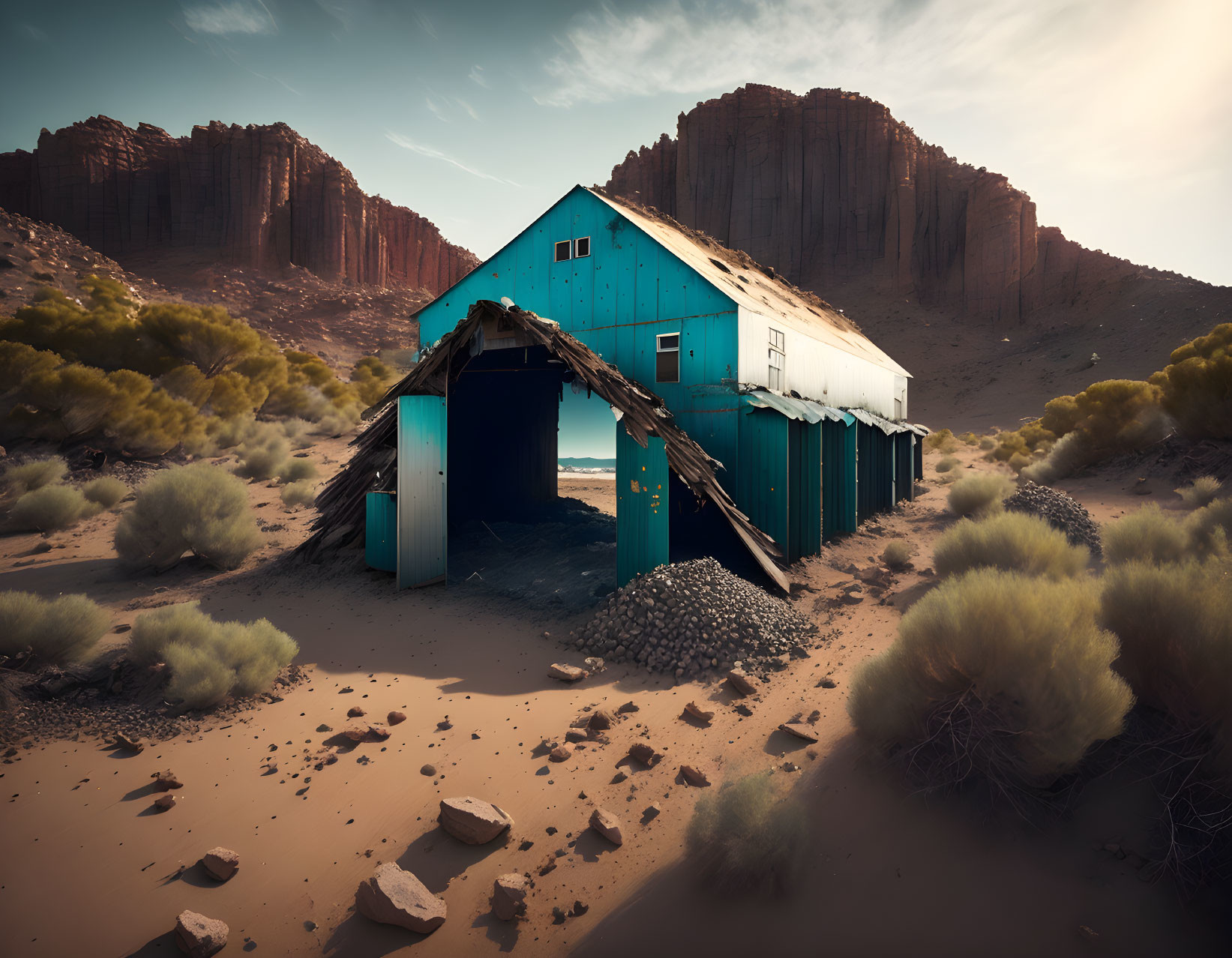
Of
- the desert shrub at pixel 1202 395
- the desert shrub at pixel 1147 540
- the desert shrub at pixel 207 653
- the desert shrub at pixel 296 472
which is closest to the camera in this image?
the desert shrub at pixel 207 653

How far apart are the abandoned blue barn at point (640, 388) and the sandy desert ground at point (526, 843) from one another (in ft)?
10.7

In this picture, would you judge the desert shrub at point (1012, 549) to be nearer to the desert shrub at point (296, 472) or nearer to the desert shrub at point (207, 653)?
the desert shrub at point (207, 653)

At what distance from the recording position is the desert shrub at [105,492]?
13.3 meters

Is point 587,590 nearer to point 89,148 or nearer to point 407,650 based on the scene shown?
point 407,650

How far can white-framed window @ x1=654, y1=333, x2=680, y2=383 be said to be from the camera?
35.3 ft

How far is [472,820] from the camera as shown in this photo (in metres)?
3.71

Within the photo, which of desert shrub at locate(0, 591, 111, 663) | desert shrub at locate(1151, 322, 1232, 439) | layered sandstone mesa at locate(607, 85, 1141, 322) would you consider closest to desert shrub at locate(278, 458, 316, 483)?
desert shrub at locate(0, 591, 111, 663)

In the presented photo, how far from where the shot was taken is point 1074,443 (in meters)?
18.3

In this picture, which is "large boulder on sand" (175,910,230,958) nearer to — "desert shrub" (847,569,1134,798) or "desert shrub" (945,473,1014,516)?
"desert shrub" (847,569,1134,798)

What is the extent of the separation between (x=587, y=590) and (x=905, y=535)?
896 centimetres

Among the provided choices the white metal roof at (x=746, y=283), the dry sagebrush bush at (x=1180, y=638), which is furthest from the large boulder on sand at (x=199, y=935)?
the white metal roof at (x=746, y=283)

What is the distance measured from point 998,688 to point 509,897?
10.7 ft

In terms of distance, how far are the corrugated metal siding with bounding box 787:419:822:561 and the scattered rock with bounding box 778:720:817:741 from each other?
5.42m

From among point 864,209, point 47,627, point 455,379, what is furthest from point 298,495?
point 864,209
